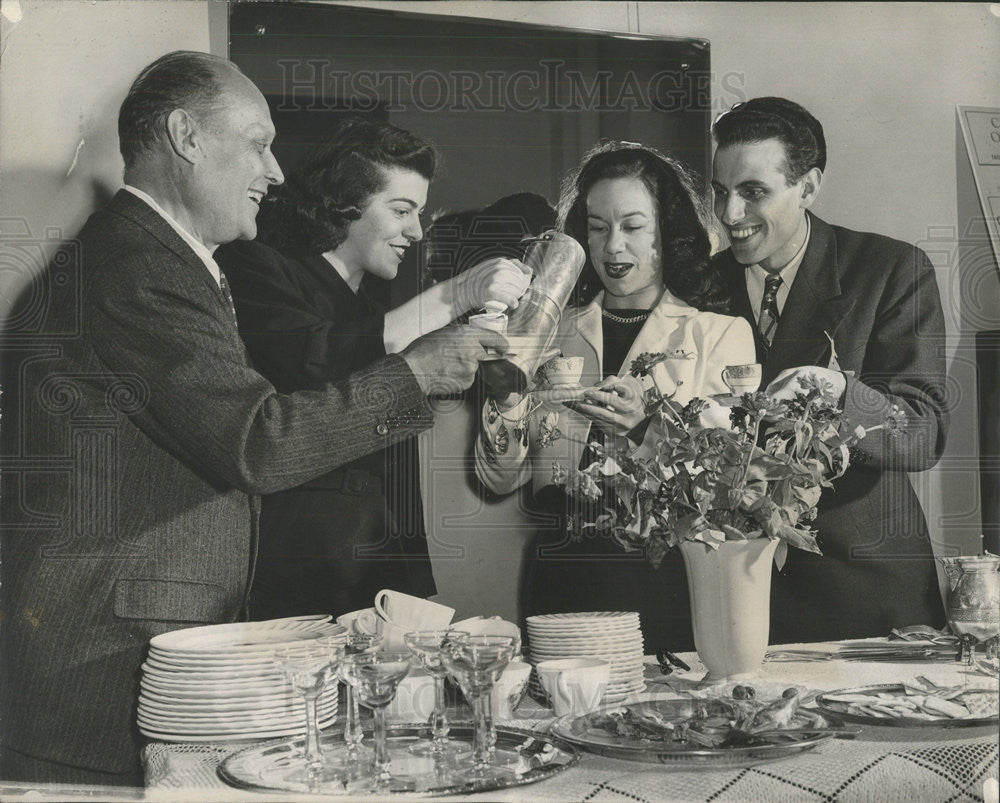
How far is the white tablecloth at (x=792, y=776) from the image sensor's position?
5.19 feet

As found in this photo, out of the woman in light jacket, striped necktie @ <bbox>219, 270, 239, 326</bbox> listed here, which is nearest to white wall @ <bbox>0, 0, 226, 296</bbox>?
striped necktie @ <bbox>219, 270, 239, 326</bbox>

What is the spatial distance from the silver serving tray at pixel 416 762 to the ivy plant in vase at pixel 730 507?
473 millimetres

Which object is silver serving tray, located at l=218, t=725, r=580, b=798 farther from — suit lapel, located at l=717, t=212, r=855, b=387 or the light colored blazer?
suit lapel, located at l=717, t=212, r=855, b=387

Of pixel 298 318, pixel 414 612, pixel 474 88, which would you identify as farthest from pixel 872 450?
pixel 298 318

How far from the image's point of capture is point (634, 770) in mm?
1646

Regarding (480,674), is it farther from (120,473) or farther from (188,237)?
(188,237)

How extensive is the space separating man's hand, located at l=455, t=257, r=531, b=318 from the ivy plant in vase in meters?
0.49

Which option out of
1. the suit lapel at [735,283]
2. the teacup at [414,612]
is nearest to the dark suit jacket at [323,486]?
the teacup at [414,612]

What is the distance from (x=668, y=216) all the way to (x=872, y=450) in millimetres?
725

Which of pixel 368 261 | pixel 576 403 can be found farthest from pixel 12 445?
pixel 576 403

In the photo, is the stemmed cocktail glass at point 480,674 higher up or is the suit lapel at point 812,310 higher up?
the suit lapel at point 812,310

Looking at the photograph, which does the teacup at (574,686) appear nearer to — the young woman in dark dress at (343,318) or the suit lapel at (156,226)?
the young woman in dark dress at (343,318)

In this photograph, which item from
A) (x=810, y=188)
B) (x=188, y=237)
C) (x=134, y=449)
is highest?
(x=810, y=188)

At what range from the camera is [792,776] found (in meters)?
1.62
